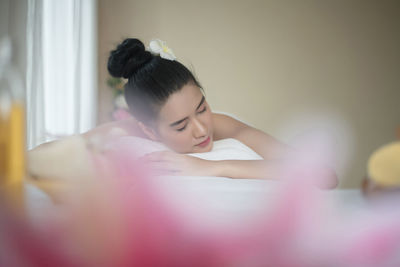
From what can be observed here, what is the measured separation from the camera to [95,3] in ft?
6.75

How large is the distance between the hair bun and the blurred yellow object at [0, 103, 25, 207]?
668mm

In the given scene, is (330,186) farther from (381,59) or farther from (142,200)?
(381,59)

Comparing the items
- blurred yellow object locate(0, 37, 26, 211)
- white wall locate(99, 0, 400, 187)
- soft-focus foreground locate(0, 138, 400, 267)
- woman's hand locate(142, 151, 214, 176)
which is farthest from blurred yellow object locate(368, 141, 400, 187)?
white wall locate(99, 0, 400, 187)

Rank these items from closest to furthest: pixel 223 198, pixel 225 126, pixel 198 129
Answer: pixel 223 198, pixel 198 129, pixel 225 126

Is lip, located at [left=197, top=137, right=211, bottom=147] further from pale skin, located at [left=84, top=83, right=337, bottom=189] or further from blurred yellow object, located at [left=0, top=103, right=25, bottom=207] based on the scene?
blurred yellow object, located at [left=0, top=103, right=25, bottom=207]

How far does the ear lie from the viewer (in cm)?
99

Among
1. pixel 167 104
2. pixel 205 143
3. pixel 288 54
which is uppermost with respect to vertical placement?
pixel 288 54

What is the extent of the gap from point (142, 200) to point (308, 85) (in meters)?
2.34

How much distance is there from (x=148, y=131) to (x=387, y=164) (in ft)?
2.66

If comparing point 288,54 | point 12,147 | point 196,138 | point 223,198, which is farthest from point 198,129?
point 288,54

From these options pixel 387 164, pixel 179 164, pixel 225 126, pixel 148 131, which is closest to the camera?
pixel 387 164

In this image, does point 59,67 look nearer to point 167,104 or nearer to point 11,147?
point 167,104

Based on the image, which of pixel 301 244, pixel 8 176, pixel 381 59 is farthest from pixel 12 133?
pixel 381 59

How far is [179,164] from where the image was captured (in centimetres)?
68
